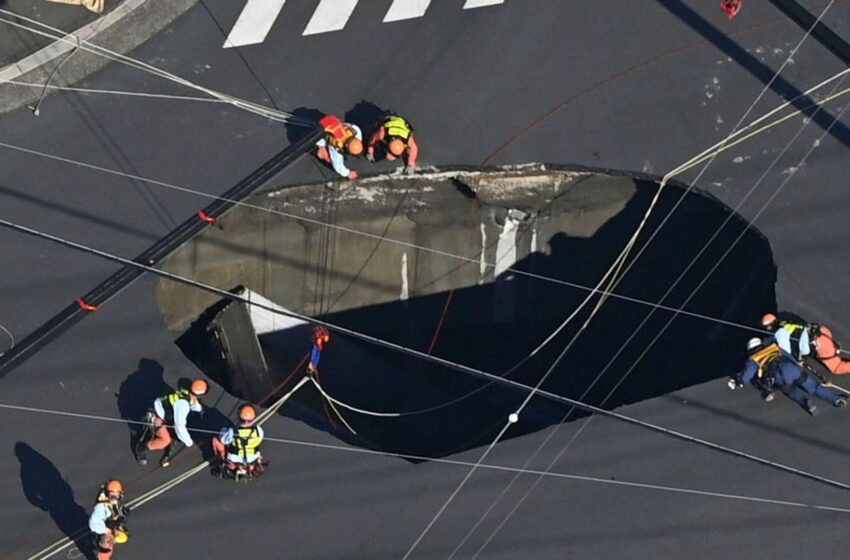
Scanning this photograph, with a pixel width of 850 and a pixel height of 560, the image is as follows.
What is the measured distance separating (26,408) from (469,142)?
9.85 m

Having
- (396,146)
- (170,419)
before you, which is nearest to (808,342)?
(396,146)

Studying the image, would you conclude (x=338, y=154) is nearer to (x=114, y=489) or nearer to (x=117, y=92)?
(x=117, y=92)

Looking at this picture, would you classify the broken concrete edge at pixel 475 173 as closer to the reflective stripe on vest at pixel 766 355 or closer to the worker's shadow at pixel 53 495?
the reflective stripe on vest at pixel 766 355

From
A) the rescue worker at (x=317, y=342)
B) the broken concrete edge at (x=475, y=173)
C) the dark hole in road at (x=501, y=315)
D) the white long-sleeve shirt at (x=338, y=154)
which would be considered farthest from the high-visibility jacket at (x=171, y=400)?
the white long-sleeve shirt at (x=338, y=154)

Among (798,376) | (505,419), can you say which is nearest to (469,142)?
(505,419)

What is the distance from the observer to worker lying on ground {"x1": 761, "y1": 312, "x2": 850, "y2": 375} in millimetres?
21391

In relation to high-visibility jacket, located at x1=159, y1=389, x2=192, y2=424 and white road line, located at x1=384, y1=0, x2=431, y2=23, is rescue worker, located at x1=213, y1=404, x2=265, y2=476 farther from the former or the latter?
white road line, located at x1=384, y1=0, x2=431, y2=23

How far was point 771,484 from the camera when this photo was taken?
854 inches

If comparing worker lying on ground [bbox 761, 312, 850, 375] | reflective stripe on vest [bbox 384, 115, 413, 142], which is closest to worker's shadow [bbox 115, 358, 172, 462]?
reflective stripe on vest [bbox 384, 115, 413, 142]

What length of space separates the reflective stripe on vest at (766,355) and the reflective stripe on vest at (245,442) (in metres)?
8.79

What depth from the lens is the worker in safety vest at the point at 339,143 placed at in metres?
23.7

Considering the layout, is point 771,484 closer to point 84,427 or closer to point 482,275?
point 482,275

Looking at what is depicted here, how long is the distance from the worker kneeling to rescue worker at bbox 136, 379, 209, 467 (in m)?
0.65

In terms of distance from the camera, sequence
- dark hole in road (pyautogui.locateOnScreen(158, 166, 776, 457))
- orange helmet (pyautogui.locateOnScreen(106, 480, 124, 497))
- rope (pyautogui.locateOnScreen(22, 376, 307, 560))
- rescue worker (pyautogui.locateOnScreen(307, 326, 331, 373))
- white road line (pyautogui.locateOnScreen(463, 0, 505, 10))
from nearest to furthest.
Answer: orange helmet (pyautogui.locateOnScreen(106, 480, 124, 497)) < rope (pyautogui.locateOnScreen(22, 376, 307, 560)) < rescue worker (pyautogui.locateOnScreen(307, 326, 331, 373)) < dark hole in road (pyautogui.locateOnScreen(158, 166, 776, 457)) < white road line (pyautogui.locateOnScreen(463, 0, 505, 10))
